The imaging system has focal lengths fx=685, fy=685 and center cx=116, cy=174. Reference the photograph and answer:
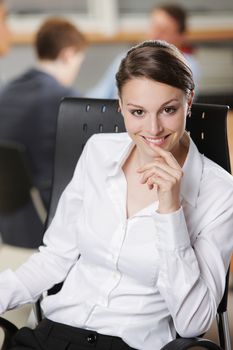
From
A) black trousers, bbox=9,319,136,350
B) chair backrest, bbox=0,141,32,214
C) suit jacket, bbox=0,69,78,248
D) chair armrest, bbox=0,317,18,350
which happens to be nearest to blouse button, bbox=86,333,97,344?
black trousers, bbox=9,319,136,350

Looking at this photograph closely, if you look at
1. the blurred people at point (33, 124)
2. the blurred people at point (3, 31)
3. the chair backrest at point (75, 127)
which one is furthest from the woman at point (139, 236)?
the blurred people at point (3, 31)

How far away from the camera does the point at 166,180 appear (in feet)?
4.77

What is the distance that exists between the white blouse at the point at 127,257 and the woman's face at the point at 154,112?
0.13 m

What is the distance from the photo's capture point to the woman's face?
1479 millimetres

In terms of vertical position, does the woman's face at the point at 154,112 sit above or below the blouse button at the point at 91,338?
above

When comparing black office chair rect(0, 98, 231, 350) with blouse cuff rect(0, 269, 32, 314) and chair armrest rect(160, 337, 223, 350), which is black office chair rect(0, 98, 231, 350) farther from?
chair armrest rect(160, 337, 223, 350)

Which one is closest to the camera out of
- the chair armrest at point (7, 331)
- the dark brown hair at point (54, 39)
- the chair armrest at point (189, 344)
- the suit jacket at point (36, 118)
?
the chair armrest at point (189, 344)

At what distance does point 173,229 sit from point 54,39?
2241 millimetres

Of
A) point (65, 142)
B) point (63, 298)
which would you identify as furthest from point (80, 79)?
point (63, 298)

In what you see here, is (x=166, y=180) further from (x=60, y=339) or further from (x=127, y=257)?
(x=60, y=339)

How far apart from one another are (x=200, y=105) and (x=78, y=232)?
458 mm

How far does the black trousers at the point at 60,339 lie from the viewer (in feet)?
5.23

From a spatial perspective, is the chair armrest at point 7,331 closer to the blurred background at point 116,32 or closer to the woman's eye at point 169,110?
the woman's eye at point 169,110

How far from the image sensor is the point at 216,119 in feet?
5.80
